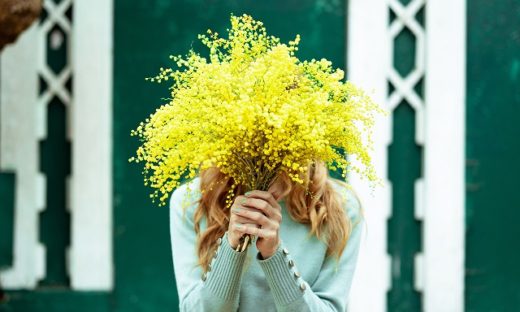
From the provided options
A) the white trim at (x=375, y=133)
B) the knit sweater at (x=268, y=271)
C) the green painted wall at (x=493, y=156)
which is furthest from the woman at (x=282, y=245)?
the green painted wall at (x=493, y=156)

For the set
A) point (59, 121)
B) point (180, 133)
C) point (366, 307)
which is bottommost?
point (366, 307)

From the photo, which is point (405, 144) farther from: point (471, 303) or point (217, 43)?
point (217, 43)

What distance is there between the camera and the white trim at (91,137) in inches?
223

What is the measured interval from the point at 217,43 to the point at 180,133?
0.92ft

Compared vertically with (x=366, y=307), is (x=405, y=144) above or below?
above

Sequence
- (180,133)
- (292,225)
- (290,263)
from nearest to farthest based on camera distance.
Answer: (180,133)
(290,263)
(292,225)

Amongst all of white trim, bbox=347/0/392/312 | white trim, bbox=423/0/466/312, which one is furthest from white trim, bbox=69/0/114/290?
white trim, bbox=423/0/466/312

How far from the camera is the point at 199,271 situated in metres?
2.68

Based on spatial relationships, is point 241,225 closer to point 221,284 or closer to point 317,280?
point 221,284

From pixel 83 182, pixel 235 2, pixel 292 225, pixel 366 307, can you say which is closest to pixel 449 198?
pixel 366 307

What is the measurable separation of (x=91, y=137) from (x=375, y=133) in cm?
176

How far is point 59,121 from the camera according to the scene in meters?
5.74

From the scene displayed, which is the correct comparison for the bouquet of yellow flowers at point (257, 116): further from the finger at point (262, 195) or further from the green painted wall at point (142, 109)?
the green painted wall at point (142, 109)

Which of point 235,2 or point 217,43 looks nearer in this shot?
point 217,43
